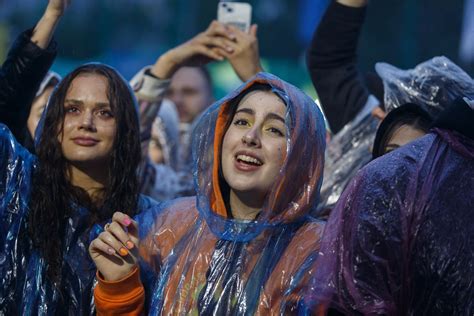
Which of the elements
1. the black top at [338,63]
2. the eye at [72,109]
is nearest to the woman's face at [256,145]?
the eye at [72,109]

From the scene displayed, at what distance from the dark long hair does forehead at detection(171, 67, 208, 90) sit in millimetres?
3594

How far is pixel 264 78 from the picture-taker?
10.4 ft

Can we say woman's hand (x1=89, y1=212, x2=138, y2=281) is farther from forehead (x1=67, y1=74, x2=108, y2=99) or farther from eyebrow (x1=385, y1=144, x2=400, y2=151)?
eyebrow (x1=385, y1=144, x2=400, y2=151)

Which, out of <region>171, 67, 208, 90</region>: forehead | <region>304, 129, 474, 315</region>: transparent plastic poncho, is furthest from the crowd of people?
<region>171, 67, 208, 90</region>: forehead

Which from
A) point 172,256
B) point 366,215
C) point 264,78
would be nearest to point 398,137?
point 264,78

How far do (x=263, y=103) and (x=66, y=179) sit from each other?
0.81 metres

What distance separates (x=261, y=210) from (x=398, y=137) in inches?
25.3

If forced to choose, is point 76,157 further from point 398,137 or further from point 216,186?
point 398,137

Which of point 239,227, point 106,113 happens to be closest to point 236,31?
point 106,113

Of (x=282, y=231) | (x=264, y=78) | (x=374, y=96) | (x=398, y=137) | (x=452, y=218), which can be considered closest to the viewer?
(x=452, y=218)

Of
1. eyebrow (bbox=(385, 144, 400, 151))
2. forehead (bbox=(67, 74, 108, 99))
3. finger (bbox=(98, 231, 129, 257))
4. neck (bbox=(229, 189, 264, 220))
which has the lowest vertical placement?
finger (bbox=(98, 231, 129, 257))

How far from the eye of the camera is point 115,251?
2945 mm

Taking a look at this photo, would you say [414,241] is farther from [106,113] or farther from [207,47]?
[207,47]

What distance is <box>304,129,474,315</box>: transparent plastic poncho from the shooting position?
2326 millimetres
